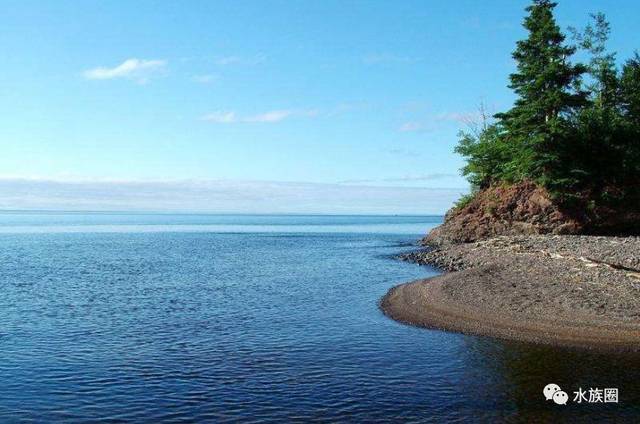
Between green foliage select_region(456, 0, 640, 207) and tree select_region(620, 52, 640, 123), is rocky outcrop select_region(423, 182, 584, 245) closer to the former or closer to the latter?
green foliage select_region(456, 0, 640, 207)

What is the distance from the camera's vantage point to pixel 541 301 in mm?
30328

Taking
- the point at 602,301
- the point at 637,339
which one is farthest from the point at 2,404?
the point at 602,301

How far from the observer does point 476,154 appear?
277 feet

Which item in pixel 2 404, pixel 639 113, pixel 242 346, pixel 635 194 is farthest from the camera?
pixel 639 113

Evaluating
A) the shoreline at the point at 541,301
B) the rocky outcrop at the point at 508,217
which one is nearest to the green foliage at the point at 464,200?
the rocky outcrop at the point at 508,217

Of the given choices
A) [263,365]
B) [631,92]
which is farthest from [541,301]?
[631,92]

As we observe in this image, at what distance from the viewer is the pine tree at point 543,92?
63312mm

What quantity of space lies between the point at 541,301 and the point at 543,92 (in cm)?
4202

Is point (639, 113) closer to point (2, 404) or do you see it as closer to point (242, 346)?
point (242, 346)

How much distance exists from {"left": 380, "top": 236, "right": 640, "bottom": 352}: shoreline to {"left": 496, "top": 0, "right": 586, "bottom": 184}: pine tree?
2053 cm

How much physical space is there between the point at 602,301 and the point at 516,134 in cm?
4599

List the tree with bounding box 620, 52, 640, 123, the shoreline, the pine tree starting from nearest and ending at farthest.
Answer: the shoreline → the pine tree → the tree with bounding box 620, 52, 640, 123

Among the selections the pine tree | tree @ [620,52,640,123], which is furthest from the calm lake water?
tree @ [620,52,640,123]

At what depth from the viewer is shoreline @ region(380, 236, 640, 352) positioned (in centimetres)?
2533
